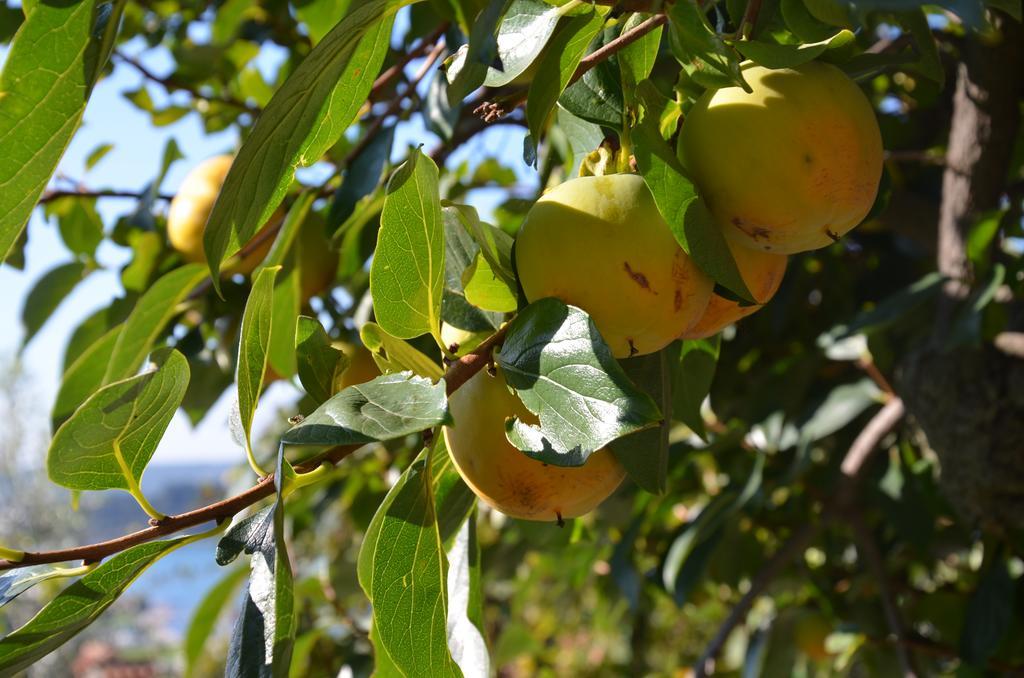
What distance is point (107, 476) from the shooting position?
1.81ft

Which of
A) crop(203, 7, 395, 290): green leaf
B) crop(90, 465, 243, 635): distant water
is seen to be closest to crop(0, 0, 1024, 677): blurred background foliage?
crop(203, 7, 395, 290): green leaf

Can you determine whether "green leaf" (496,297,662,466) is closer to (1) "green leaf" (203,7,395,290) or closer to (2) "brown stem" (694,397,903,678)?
(1) "green leaf" (203,7,395,290)

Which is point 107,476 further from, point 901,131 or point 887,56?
point 901,131

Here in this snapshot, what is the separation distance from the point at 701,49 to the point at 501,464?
0.25m

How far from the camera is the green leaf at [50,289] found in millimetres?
1384

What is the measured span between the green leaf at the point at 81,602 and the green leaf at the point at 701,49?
0.37m

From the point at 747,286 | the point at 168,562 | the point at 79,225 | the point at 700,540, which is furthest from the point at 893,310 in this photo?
the point at 168,562

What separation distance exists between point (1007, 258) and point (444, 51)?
0.77 metres

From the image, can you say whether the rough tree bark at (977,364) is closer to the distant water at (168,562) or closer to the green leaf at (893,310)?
the green leaf at (893,310)

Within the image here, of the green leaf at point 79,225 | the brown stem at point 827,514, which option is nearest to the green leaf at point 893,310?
the brown stem at point 827,514

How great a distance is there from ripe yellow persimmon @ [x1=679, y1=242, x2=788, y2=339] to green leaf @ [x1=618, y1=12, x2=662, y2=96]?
0.12 meters

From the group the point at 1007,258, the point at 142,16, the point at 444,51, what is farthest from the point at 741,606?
the point at 142,16

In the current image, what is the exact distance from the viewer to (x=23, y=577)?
534mm

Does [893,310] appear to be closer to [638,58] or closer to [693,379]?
[693,379]
